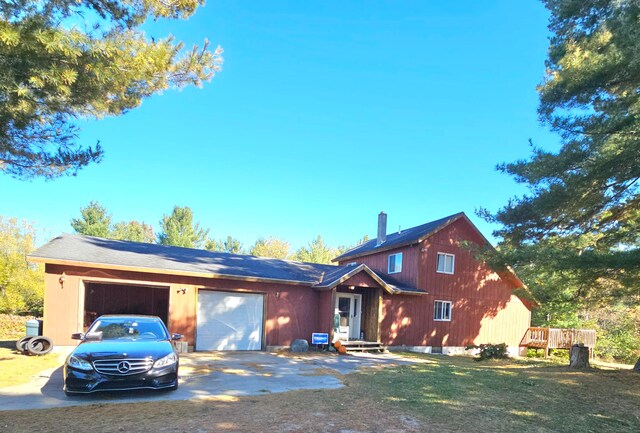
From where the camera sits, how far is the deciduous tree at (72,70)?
6258 millimetres

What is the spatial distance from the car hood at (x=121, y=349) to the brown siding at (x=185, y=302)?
6.63 m

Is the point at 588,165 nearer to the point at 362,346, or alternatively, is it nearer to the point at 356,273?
the point at 356,273

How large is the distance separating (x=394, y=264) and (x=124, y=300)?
13424mm

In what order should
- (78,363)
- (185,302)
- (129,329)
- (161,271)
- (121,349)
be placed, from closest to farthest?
1. (78,363)
2. (121,349)
3. (129,329)
4. (161,271)
5. (185,302)

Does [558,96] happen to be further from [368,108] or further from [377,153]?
[377,153]

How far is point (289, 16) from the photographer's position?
15492 mm

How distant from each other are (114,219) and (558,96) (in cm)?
4555

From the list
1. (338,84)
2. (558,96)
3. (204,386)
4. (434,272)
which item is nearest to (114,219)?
(338,84)

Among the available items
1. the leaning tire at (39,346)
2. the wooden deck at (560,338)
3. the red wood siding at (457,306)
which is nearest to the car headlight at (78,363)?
the leaning tire at (39,346)

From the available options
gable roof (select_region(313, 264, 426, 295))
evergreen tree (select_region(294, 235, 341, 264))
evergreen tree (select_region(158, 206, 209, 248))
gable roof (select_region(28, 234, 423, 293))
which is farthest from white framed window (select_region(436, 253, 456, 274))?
evergreen tree (select_region(294, 235, 341, 264))

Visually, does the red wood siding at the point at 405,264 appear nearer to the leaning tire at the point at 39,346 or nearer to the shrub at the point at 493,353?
the shrub at the point at 493,353

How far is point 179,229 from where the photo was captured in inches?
1781

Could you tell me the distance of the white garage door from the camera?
14.8m

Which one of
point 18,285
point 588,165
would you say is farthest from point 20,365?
point 588,165
